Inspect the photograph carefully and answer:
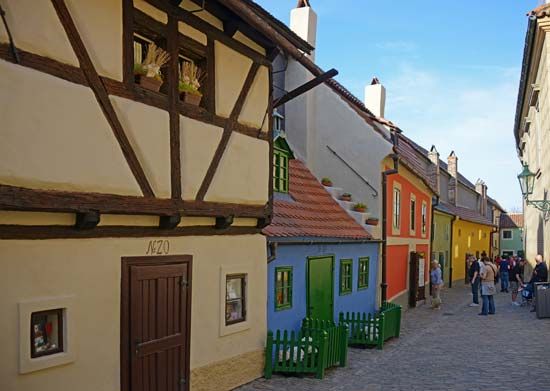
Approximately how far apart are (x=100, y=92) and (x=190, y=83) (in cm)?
191

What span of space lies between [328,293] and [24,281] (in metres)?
8.44

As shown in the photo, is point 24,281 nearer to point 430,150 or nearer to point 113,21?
point 113,21

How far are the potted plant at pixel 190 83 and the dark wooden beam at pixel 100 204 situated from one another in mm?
1320

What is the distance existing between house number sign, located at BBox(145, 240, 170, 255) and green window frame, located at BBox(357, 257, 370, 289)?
27.6 feet

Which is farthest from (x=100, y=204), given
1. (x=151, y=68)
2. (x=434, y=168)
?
(x=434, y=168)

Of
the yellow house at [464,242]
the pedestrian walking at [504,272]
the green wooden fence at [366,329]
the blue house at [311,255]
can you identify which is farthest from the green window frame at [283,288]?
the yellow house at [464,242]

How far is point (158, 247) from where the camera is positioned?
7961 millimetres

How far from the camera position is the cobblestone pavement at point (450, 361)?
10.1 metres

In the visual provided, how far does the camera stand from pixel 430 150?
33.9 metres

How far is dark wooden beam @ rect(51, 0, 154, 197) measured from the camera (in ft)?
20.6

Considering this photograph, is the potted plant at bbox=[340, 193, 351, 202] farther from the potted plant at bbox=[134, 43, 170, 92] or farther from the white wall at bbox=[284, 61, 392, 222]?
the potted plant at bbox=[134, 43, 170, 92]

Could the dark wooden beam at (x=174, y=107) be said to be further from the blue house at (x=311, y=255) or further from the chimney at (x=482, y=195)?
the chimney at (x=482, y=195)

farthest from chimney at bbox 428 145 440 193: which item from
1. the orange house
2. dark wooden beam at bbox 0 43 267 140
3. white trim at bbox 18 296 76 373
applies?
white trim at bbox 18 296 76 373

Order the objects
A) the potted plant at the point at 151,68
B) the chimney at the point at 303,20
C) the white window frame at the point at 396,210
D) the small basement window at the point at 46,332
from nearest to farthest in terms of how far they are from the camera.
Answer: the small basement window at the point at 46,332, the potted plant at the point at 151,68, the chimney at the point at 303,20, the white window frame at the point at 396,210
